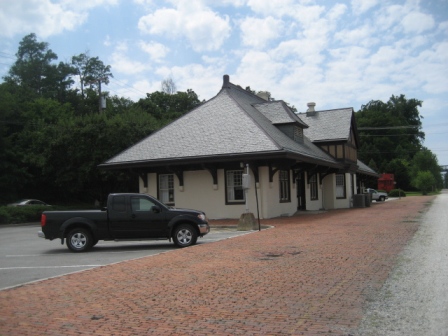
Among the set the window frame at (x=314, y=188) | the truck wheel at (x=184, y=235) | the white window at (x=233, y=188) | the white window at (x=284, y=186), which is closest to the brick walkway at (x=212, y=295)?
the truck wheel at (x=184, y=235)

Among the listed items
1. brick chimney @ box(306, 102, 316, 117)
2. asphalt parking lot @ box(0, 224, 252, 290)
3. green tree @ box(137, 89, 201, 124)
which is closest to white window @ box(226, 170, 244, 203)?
asphalt parking lot @ box(0, 224, 252, 290)

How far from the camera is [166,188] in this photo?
26.6m

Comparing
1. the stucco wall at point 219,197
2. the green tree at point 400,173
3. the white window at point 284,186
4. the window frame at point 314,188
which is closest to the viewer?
the stucco wall at point 219,197

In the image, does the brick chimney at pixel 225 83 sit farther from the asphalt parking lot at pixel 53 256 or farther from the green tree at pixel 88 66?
the green tree at pixel 88 66

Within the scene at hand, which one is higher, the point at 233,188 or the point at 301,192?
the point at 233,188

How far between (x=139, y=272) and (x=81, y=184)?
28379mm

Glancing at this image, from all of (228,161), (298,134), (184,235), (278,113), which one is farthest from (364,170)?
(184,235)

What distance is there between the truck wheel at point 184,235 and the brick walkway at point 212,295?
6.45 ft

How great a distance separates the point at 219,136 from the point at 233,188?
9.31ft

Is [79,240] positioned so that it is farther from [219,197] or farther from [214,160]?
[219,197]

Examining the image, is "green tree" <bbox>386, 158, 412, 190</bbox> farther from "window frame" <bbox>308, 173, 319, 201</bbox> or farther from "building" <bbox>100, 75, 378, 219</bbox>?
"building" <bbox>100, 75, 378, 219</bbox>

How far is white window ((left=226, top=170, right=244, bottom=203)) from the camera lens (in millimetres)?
24641

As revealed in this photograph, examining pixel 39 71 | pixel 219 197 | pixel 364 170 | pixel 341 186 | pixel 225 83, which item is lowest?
pixel 219 197

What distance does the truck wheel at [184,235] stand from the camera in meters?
14.6
